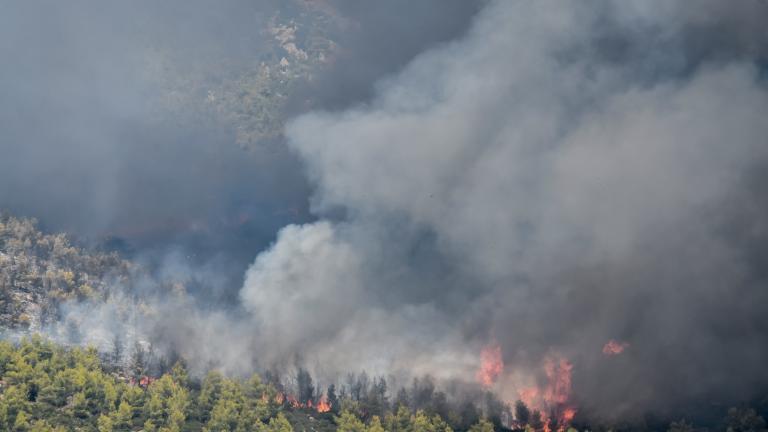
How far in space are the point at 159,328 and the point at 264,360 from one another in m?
17.3

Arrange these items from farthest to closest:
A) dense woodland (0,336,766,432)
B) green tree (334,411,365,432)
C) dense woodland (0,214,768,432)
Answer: green tree (334,411,365,432), dense woodland (0,214,768,432), dense woodland (0,336,766,432)

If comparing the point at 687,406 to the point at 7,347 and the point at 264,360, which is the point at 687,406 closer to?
the point at 264,360

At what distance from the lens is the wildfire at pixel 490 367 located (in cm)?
14552

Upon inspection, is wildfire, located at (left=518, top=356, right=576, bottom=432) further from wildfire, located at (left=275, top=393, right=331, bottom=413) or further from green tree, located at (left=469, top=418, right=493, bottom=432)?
wildfire, located at (left=275, top=393, right=331, bottom=413)

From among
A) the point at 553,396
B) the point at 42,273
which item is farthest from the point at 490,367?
the point at 42,273

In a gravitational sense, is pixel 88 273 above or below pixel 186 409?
above

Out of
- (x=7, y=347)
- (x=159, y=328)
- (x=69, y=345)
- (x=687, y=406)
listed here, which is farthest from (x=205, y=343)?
(x=687, y=406)

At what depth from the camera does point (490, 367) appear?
148m

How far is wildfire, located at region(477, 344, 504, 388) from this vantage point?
477 feet

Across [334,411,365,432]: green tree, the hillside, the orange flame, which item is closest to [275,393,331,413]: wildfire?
the orange flame

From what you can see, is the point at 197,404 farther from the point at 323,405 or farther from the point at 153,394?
the point at 323,405

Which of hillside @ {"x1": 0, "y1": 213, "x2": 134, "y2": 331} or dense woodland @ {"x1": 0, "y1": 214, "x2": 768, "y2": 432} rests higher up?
hillside @ {"x1": 0, "y1": 213, "x2": 134, "y2": 331}

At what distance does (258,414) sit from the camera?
12481cm

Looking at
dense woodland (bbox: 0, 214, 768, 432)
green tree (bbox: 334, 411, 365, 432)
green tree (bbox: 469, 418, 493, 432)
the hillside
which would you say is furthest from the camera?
the hillside
